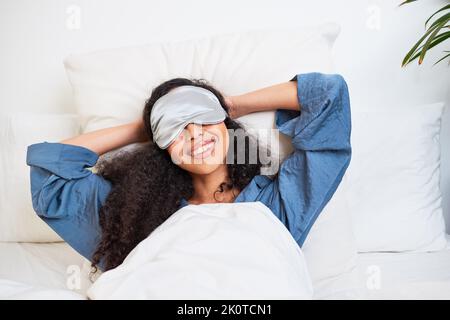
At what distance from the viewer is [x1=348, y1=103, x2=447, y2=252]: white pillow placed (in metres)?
1.23

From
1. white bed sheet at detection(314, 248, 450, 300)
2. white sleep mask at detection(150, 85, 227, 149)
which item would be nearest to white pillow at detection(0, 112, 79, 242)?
white sleep mask at detection(150, 85, 227, 149)

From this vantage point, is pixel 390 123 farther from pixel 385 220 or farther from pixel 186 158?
pixel 186 158

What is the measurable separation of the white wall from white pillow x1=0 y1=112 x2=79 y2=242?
0.25 m

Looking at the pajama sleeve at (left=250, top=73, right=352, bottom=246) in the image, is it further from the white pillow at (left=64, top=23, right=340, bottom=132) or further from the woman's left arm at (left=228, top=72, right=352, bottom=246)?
the white pillow at (left=64, top=23, right=340, bottom=132)

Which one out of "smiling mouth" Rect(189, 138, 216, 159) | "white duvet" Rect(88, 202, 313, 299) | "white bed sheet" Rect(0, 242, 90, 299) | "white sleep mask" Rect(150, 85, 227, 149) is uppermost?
"white sleep mask" Rect(150, 85, 227, 149)

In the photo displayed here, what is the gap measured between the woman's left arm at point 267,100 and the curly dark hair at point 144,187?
3 cm

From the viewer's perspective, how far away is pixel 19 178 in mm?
1361

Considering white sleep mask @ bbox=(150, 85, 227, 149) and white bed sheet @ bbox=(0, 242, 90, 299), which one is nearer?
white sleep mask @ bbox=(150, 85, 227, 149)

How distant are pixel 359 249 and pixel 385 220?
0.10 meters

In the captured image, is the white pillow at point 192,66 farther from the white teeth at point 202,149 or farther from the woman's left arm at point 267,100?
the white teeth at point 202,149

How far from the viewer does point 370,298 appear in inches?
29.5

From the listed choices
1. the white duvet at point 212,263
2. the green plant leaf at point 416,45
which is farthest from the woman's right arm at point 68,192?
the green plant leaf at point 416,45

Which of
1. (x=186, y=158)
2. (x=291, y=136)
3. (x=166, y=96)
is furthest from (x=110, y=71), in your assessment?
(x=291, y=136)

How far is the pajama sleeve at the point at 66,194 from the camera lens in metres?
1.10
